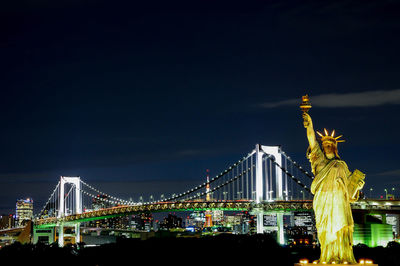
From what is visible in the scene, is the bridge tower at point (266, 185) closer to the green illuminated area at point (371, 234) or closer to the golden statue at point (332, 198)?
the green illuminated area at point (371, 234)

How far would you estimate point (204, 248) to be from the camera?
5528 centimetres

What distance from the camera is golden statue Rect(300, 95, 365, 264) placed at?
15781mm

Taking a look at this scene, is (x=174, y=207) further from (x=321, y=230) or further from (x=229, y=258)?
(x=321, y=230)

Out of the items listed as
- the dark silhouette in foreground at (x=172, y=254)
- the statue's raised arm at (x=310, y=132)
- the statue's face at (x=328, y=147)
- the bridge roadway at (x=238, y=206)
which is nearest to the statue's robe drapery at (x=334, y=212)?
the statue's face at (x=328, y=147)

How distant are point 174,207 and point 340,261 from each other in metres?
59.9

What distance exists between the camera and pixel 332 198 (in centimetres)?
1603

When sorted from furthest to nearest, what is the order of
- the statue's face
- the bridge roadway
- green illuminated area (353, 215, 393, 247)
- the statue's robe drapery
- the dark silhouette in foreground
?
1. the bridge roadway
2. green illuminated area (353, 215, 393, 247)
3. the dark silhouette in foreground
4. the statue's face
5. the statue's robe drapery

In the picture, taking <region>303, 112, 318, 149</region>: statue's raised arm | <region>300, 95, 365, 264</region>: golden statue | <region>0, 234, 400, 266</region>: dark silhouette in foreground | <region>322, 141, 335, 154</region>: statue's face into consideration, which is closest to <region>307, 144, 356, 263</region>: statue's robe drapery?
<region>300, 95, 365, 264</region>: golden statue

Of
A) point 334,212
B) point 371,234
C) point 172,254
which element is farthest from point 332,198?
point 371,234

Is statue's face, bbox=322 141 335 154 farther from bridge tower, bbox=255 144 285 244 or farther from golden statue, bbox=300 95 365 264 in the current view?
bridge tower, bbox=255 144 285 244

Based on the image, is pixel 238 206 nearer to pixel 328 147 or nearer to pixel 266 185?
pixel 266 185

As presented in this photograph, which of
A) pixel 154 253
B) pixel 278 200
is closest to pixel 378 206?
pixel 278 200

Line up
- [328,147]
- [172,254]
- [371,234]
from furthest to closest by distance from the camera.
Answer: [371,234] → [172,254] → [328,147]

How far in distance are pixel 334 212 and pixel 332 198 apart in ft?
1.18
